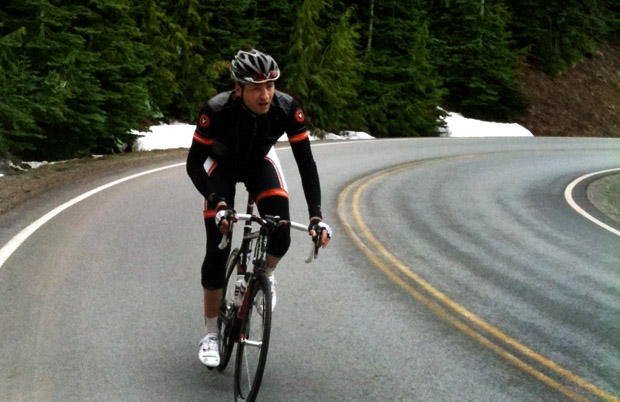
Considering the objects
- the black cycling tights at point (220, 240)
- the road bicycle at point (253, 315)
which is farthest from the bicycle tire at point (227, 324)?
the black cycling tights at point (220, 240)

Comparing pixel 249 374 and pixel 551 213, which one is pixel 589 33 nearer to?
pixel 551 213

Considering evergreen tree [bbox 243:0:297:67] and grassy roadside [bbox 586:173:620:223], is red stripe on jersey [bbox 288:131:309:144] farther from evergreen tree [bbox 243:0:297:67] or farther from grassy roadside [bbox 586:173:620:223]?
evergreen tree [bbox 243:0:297:67]

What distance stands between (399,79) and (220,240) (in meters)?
28.3

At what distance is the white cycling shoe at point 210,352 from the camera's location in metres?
4.95

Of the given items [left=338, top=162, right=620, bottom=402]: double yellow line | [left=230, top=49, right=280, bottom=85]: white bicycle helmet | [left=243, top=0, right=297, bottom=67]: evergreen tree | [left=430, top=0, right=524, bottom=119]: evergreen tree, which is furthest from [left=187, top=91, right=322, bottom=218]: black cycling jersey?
[left=430, top=0, right=524, bottom=119]: evergreen tree

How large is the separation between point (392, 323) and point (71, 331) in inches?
107

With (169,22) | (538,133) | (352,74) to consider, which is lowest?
(538,133)

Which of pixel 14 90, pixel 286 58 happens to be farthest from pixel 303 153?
pixel 286 58

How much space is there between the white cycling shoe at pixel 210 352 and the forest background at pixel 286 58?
31.7ft

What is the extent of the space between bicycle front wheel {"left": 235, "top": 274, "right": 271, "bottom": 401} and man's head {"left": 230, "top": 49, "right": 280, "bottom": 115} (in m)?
1.09

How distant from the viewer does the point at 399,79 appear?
3222 centimetres

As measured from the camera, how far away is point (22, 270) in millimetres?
7492

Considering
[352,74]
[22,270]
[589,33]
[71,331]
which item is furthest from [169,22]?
[589,33]

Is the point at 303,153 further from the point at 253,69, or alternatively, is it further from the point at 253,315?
the point at 253,315
